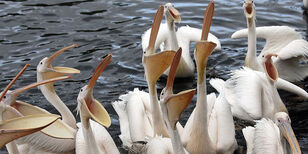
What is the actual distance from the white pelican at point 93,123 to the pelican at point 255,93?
3.91 ft

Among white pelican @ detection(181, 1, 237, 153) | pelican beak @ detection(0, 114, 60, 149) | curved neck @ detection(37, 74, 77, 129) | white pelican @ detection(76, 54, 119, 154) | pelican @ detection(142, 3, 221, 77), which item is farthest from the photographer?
pelican @ detection(142, 3, 221, 77)

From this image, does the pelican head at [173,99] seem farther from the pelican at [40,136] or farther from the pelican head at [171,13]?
the pelican head at [171,13]

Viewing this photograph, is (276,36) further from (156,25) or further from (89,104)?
(89,104)

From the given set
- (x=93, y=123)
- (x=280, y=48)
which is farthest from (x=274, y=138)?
(x=280, y=48)

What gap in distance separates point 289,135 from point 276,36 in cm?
233

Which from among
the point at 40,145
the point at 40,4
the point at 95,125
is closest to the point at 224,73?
the point at 95,125

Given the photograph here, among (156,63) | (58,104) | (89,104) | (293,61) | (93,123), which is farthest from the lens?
(293,61)

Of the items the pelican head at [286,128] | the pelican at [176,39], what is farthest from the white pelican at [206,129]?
the pelican at [176,39]

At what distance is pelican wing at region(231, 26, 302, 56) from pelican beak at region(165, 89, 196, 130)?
293 centimetres

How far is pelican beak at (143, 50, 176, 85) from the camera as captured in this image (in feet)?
13.0

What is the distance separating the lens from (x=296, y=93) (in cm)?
550

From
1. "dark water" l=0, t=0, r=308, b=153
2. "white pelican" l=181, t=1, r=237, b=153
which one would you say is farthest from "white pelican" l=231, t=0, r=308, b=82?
"white pelican" l=181, t=1, r=237, b=153

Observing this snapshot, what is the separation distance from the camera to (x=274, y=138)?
13.9ft

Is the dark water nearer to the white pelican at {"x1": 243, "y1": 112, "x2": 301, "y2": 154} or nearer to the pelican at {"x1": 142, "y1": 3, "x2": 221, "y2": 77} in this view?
the pelican at {"x1": 142, "y1": 3, "x2": 221, "y2": 77}
